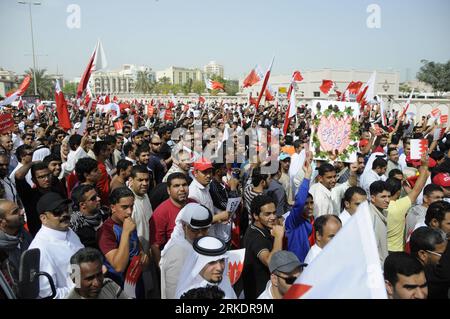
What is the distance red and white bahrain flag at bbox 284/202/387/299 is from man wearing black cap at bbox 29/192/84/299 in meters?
1.68

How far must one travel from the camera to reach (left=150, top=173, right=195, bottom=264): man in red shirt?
11.5ft

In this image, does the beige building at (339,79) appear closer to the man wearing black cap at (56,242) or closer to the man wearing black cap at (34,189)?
the man wearing black cap at (34,189)

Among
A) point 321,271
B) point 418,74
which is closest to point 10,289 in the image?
point 321,271

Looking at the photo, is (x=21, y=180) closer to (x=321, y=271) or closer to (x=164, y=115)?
(x=321, y=271)

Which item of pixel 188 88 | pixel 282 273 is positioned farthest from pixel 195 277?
pixel 188 88

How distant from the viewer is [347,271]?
1.41 m

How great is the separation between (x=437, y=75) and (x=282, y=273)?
55.3 meters

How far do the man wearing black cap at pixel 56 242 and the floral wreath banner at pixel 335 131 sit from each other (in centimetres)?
389

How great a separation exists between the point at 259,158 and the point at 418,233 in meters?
2.80

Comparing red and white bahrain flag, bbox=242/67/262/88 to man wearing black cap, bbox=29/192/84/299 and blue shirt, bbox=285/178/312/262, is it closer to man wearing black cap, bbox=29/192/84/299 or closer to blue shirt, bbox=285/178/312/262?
blue shirt, bbox=285/178/312/262

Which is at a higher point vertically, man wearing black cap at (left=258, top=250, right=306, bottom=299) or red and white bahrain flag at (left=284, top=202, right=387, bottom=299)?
red and white bahrain flag at (left=284, top=202, right=387, bottom=299)

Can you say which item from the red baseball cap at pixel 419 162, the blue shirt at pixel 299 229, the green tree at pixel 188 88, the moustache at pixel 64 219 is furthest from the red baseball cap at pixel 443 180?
the green tree at pixel 188 88

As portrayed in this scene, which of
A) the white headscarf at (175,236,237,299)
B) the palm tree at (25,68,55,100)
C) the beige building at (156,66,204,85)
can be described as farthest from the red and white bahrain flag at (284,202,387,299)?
the beige building at (156,66,204,85)

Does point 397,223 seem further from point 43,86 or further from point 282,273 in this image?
point 43,86
